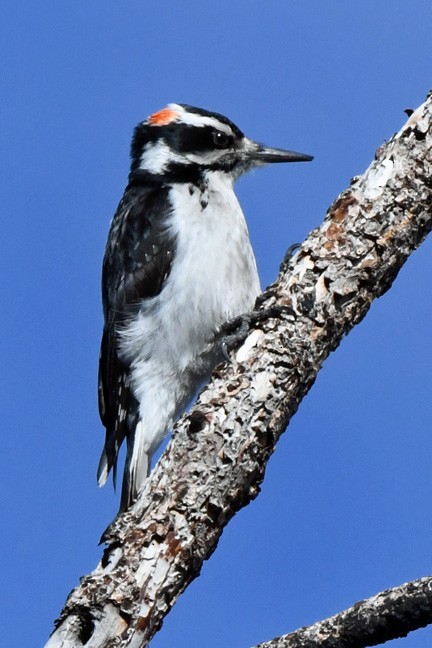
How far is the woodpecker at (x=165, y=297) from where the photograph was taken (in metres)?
5.91

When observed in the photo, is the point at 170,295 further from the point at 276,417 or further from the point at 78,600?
the point at 78,600

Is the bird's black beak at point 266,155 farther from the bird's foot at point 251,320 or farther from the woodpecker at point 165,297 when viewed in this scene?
the bird's foot at point 251,320

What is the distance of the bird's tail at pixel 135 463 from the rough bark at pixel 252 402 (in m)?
1.99

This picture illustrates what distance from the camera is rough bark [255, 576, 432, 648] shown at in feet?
10.6

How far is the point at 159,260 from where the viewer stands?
6156 millimetres

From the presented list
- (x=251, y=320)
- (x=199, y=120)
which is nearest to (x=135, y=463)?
(x=251, y=320)

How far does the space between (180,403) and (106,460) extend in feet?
1.93

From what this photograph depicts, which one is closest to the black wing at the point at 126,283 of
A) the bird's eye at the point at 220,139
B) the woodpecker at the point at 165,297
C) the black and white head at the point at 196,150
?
the woodpecker at the point at 165,297

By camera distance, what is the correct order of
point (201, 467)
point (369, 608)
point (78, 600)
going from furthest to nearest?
point (201, 467), point (78, 600), point (369, 608)

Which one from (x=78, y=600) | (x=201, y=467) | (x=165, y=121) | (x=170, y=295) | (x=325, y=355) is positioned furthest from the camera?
(x=165, y=121)

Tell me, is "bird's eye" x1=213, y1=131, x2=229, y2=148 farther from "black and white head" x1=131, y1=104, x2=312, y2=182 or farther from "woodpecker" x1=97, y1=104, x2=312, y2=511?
"woodpecker" x1=97, y1=104, x2=312, y2=511

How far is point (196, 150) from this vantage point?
22.2 ft

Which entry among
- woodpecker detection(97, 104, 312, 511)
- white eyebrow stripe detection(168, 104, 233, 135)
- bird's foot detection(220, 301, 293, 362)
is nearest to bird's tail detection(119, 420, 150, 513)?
woodpecker detection(97, 104, 312, 511)

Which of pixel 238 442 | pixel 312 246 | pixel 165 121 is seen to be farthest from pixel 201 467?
pixel 165 121
